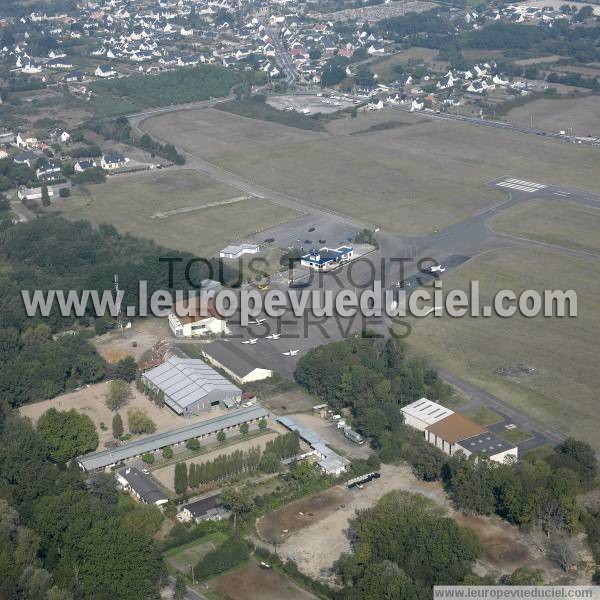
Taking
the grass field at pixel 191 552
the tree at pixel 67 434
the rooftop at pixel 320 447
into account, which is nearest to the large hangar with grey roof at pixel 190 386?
the rooftop at pixel 320 447

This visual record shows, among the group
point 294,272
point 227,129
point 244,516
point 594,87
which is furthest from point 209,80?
point 244,516

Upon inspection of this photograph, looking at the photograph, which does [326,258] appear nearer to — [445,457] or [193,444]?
[193,444]

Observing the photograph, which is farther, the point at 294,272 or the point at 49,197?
the point at 49,197

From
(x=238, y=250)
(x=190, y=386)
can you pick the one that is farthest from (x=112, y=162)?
(x=190, y=386)

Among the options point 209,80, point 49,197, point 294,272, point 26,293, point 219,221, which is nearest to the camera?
point 26,293

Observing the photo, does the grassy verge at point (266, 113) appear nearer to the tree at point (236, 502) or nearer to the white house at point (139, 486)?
the white house at point (139, 486)

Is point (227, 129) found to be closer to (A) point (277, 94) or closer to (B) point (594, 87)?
(A) point (277, 94)
